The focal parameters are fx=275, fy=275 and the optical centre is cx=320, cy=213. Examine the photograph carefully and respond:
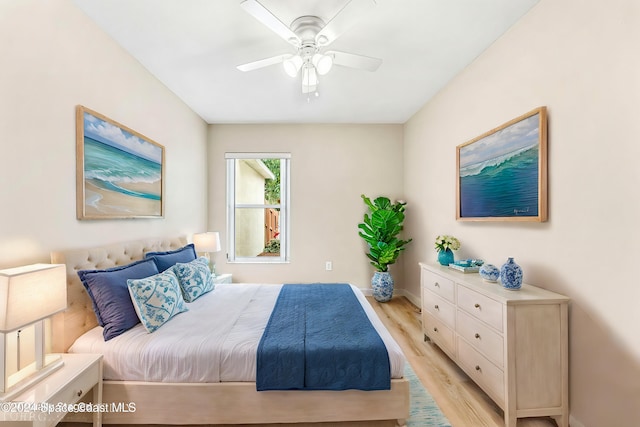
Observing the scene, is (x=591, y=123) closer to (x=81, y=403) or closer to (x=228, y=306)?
(x=228, y=306)

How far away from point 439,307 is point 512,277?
2.69 ft

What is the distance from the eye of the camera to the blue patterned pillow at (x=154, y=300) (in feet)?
5.90

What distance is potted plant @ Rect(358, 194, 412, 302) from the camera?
3811 millimetres

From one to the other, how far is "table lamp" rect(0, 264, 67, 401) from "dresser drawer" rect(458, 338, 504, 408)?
2.46m

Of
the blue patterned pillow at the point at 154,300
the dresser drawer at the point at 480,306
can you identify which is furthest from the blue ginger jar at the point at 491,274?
the blue patterned pillow at the point at 154,300

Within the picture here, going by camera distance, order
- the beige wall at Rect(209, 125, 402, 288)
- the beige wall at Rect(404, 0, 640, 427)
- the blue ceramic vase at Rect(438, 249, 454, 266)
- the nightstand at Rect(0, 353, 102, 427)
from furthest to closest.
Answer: the beige wall at Rect(209, 125, 402, 288)
the blue ceramic vase at Rect(438, 249, 454, 266)
the beige wall at Rect(404, 0, 640, 427)
the nightstand at Rect(0, 353, 102, 427)

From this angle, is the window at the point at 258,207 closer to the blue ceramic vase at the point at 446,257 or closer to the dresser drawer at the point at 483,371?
the blue ceramic vase at the point at 446,257

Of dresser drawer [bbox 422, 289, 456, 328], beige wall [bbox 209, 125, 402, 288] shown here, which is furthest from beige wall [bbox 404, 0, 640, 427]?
beige wall [bbox 209, 125, 402, 288]

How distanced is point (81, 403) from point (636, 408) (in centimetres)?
287

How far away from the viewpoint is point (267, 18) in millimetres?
1623

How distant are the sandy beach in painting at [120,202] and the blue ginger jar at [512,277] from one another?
9.37 feet

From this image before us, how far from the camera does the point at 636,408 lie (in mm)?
1307

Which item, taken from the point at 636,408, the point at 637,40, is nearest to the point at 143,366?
the point at 636,408

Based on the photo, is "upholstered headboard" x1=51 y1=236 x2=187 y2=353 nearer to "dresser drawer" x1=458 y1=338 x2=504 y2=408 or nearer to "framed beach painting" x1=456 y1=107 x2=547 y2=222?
"dresser drawer" x1=458 y1=338 x2=504 y2=408
